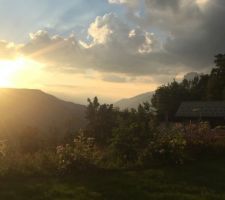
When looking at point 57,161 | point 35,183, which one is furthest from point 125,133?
point 35,183

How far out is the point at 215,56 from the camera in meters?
69.1

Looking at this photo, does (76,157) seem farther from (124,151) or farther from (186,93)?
(186,93)

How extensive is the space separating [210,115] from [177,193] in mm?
42124

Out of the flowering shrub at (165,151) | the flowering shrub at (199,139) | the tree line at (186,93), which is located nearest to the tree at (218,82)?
the tree line at (186,93)

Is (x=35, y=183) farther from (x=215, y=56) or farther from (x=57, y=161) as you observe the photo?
Result: (x=215, y=56)

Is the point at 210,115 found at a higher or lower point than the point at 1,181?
higher

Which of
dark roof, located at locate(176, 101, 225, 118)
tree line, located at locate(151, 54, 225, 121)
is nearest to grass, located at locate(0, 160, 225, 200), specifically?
dark roof, located at locate(176, 101, 225, 118)

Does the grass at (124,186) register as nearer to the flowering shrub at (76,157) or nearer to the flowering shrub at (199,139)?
the flowering shrub at (76,157)

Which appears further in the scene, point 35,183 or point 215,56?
point 215,56

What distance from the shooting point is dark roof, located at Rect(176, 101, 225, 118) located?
51.3 meters

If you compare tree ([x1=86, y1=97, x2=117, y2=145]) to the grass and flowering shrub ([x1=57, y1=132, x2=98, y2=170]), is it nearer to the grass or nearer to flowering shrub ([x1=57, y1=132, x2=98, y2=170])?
flowering shrub ([x1=57, y1=132, x2=98, y2=170])

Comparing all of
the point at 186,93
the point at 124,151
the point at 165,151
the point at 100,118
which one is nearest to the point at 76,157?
the point at 124,151

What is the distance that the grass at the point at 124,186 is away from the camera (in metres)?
10.5

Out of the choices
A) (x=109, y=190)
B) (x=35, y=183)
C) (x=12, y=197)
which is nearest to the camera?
(x=12, y=197)
